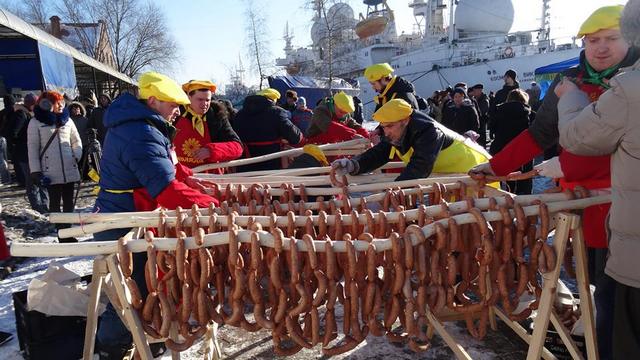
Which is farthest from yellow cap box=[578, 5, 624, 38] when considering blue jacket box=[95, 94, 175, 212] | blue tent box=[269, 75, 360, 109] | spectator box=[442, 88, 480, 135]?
blue tent box=[269, 75, 360, 109]

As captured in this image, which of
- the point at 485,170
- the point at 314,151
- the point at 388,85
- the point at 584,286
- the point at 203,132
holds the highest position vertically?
the point at 388,85

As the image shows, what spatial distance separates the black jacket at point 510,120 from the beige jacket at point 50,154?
16.6 feet

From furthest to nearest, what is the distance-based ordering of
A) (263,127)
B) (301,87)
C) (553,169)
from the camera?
(301,87) < (263,127) < (553,169)

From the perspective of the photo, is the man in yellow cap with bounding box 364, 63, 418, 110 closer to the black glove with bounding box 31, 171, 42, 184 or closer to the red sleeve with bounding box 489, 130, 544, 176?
the red sleeve with bounding box 489, 130, 544, 176

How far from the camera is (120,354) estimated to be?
7.47 feet

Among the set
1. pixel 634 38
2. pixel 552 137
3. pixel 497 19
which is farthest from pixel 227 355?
pixel 497 19

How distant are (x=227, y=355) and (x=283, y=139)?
2392 millimetres

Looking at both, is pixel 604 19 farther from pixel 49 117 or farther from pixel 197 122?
pixel 49 117

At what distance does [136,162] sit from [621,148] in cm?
194

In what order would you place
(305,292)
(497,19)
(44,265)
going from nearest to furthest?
(305,292), (44,265), (497,19)

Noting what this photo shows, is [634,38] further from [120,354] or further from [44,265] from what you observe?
[44,265]

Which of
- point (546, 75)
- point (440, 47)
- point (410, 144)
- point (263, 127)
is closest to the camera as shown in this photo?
point (410, 144)

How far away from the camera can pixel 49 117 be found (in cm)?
448

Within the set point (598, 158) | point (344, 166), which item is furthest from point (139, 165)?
point (598, 158)
